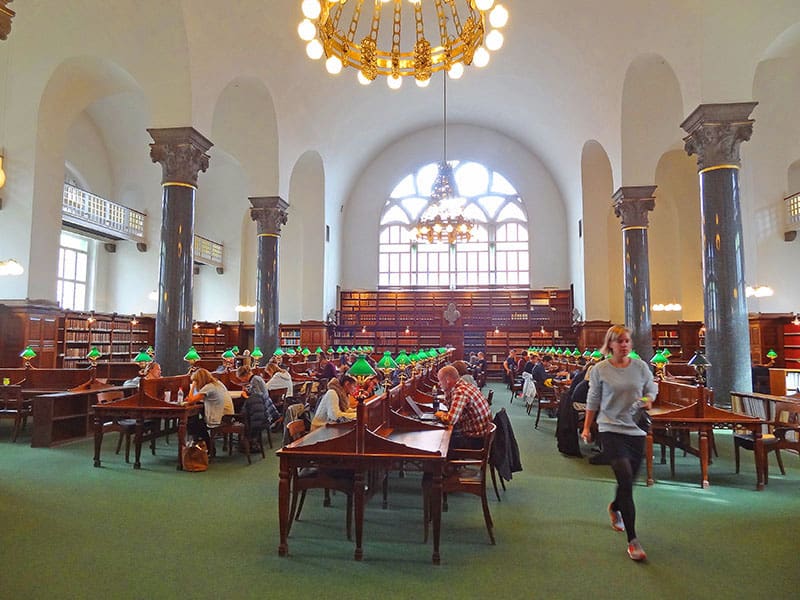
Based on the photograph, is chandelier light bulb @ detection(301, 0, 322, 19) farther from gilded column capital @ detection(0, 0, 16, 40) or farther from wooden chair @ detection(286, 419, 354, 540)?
wooden chair @ detection(286, 419, 354, 540)

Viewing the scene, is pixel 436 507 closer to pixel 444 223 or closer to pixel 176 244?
pixel 176 244

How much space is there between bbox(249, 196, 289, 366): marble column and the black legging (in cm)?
1130

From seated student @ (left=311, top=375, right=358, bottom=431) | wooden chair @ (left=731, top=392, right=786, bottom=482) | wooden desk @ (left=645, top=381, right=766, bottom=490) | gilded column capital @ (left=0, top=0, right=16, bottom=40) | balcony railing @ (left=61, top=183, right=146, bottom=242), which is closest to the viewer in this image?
gilded column capital @ (left=0, top=0, right=16, bottom=40)

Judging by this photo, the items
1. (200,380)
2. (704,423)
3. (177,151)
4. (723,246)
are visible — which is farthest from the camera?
(177,151)

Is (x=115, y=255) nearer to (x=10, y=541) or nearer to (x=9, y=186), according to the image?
(x=9, y=186)

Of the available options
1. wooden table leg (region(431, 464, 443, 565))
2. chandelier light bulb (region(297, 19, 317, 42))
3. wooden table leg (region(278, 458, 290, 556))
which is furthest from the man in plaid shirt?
chandelier light bulb (region(297, 19, 317, 42))

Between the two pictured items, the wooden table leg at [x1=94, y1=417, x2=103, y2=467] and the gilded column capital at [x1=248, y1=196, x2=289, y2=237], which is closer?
the wooden table leg at [x1=94, y1=417, x2=103, y2=467]

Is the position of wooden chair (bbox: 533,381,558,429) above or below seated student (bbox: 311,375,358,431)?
below

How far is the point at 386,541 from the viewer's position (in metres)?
3.97

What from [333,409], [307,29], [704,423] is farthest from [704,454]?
[307,29]

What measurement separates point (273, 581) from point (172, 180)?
7.91 meters

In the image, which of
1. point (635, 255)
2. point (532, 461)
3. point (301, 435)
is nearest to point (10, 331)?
point (301, 435)

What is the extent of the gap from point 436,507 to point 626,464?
1.28 m

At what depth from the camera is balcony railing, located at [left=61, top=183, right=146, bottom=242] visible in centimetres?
1459
